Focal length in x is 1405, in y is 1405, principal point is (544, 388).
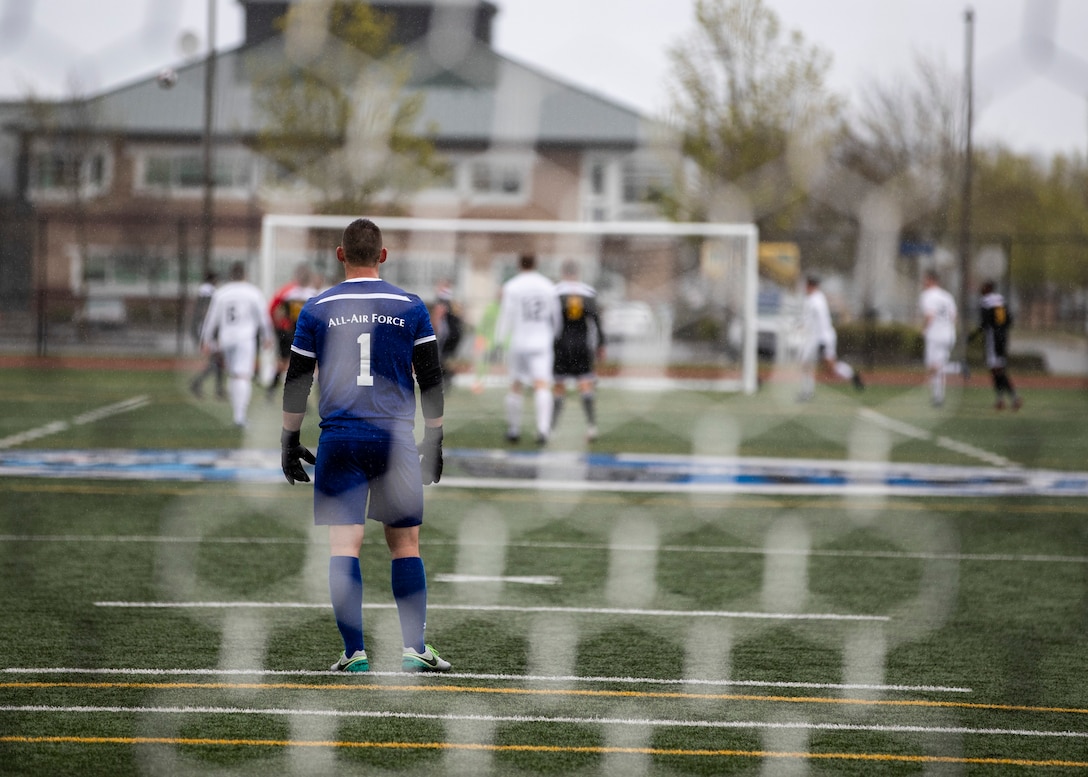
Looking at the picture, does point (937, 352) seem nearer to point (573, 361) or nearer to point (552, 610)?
point (573, 361)

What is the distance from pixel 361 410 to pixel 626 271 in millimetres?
19457

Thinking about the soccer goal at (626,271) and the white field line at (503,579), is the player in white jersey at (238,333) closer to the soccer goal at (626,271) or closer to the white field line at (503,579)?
the soccer goal at (626,271)

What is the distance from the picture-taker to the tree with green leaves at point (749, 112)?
3025cm

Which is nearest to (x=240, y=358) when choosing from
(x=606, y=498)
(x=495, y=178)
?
(x=606, y=498)

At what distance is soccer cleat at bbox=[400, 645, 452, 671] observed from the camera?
16.8 feet

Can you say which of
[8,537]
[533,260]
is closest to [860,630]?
[8,537]

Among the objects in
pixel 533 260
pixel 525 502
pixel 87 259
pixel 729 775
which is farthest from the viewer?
pixel 87 259

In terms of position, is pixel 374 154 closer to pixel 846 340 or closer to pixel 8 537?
pixel 846 340

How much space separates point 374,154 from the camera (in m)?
29.4

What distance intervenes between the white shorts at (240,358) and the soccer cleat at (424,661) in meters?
9.80

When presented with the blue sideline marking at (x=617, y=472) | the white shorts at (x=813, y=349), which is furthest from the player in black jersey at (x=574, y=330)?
the white shorts at (x=813, y=349)

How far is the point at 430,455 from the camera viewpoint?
5.08 m

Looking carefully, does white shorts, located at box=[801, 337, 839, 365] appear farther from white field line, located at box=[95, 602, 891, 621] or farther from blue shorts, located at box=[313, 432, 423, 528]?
blue shorts, located at box=[313, 432, 423, 528]

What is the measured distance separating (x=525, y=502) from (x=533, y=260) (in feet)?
A: 13.3
